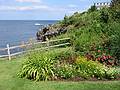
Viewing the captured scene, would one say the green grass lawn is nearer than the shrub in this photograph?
Yes

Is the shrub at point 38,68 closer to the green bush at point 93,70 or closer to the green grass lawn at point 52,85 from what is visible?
the green grass lawn at point 52,85

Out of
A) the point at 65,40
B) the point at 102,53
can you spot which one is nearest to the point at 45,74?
the point at 102,53

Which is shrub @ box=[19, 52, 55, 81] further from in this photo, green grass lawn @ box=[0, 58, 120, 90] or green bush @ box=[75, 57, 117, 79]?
green bush @ box=[75, 57, 117, 79]

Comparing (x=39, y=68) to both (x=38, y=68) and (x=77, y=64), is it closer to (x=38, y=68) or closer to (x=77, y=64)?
(x=38, y=68)

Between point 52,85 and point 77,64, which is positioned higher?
point 77,64

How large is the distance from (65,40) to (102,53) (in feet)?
37.2

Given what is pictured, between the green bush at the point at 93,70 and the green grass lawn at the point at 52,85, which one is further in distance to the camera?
the green bush at the point at 93,70

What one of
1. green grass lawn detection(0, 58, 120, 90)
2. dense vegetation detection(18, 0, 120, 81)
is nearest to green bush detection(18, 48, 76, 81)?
dense vegetation detection(18, 0, 120, 81)

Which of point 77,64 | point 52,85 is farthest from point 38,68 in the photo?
point 77,64

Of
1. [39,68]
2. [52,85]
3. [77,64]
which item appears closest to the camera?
[52,85]

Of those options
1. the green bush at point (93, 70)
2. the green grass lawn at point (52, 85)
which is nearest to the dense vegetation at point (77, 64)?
the green bush at point (93, 70)

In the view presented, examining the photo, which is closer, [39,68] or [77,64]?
[39,68]

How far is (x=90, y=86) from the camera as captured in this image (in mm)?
13438

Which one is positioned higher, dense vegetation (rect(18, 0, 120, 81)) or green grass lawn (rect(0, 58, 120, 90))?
dense vegetation (rect(18, 0, 120, 81))
